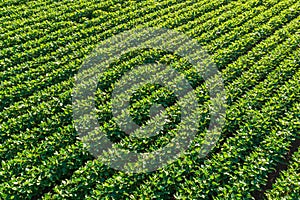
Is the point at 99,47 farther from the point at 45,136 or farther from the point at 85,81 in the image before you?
the point at 45,136

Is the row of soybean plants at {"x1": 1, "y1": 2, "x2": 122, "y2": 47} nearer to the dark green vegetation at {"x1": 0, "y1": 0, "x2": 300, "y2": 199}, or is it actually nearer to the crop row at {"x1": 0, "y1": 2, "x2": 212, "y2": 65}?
the dark green vegetation at {"x1": 0, "y1": 0, "x2": 300, "y2": 199}

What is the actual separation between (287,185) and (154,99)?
11.1ft

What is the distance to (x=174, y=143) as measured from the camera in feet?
20.9

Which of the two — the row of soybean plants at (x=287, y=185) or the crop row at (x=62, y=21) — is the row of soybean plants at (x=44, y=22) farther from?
the row of soybean plants at (x=287, y=185)

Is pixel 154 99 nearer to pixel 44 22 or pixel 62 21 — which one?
pixel 62 21

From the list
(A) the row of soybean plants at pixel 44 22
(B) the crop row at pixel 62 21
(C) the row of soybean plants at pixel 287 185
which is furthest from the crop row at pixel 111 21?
(C) the row of soybean plants at pixel 287 185

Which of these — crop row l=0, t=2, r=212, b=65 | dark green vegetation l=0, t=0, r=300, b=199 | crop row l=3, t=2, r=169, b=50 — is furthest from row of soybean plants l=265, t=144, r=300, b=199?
crop row l=3, t=2, r=169, b=50

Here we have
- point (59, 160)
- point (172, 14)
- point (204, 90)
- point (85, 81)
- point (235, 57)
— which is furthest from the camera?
point (172, 14)

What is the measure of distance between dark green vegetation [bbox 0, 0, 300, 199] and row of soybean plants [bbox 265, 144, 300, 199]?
0.7 inches

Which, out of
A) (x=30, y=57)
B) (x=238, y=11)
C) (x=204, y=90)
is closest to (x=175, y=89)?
(x=204, y=90)

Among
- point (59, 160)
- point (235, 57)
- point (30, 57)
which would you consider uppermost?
point (30, 57)

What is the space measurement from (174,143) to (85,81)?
314 cm

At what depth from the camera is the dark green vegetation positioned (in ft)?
18.6

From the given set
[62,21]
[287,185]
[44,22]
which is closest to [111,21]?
[62,21]
